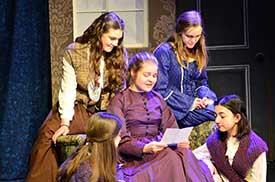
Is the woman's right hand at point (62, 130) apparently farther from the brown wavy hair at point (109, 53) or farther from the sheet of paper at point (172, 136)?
the sheet of paper at point (172, 136)

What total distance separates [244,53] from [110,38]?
1600 millimetres

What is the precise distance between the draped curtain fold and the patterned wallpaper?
95 millimetres

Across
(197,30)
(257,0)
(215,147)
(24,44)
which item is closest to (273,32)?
(257,0)

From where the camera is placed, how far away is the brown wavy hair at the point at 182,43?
352 centimetres

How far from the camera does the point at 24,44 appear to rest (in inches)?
180

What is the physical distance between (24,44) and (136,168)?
201cm

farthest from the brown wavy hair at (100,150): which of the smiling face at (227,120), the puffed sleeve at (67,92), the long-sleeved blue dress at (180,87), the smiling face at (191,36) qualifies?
the smiling face at (191,36)

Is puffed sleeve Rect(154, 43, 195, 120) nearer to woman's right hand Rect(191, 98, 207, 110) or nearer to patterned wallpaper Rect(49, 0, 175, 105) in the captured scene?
woman's right hand Rect(191, 98, 207, 110)

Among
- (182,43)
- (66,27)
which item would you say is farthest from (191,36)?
(66,27)

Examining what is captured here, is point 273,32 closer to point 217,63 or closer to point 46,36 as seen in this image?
point 217,63

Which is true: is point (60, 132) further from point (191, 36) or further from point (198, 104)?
point (191, 36)

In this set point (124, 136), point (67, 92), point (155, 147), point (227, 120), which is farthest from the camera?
point (67, 92)

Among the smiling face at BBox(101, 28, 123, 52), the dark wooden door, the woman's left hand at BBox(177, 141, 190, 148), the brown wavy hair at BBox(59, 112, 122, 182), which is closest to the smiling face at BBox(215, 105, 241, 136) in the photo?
the woman's left hand at BBox(177, 141, 190, 148)

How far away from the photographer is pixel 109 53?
3.45m
